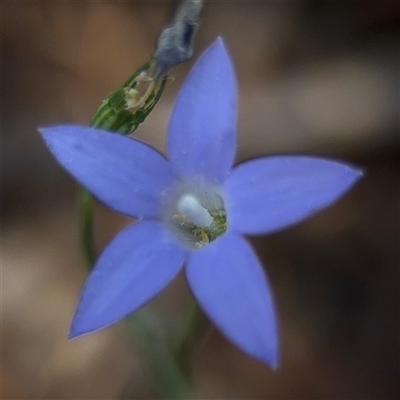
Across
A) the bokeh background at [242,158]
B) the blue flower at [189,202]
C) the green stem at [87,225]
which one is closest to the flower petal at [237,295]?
the blue flower at [189,202]

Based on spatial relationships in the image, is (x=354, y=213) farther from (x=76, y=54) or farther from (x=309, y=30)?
(x=76, y=54)

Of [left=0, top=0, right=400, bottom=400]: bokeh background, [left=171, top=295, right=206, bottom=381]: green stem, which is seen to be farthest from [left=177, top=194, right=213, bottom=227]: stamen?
[left=0, top=0, right=400, bottom=400]: bokeh background

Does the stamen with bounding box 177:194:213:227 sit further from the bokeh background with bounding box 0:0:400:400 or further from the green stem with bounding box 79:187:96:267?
Answer: the bokeh background with bounding box 0:0:400:400

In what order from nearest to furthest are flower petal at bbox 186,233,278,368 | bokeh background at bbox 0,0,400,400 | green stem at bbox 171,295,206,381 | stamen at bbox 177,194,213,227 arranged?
flower petal at bbox 186,233,278,368 → stamen at bbox 177,194,213,227 → green stem at bbox 171,295,206,381 → bokeh background at bbox 0,0,400,400

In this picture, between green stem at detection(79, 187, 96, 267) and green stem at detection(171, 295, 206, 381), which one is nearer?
green stem at detection(79, 187, 96, 267)

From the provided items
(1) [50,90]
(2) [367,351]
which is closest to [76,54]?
(1) [50,90]

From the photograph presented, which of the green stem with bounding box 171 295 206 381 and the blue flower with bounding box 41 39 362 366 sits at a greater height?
the blue flower with bounding box 41 39 362 366
